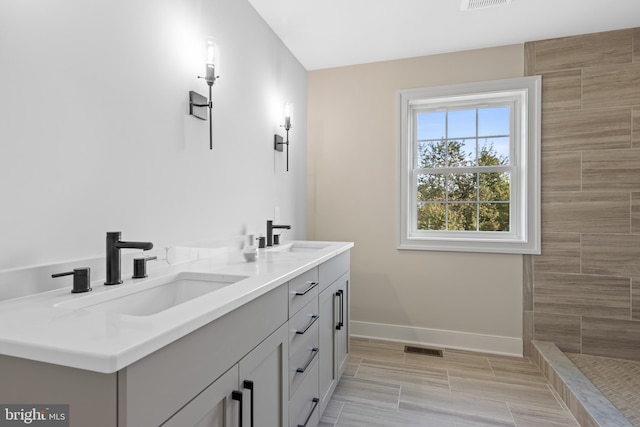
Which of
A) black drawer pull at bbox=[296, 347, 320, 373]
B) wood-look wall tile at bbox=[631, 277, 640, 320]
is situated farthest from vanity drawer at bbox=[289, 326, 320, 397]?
wood-look wall tile at bbox=[631, 277, 640, 320]

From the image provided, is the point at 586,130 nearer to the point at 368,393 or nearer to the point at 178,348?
the point at 368,393

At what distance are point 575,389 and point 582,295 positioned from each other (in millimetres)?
884

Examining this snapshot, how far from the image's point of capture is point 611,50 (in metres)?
2.53

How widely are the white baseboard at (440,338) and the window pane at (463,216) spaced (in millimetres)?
884

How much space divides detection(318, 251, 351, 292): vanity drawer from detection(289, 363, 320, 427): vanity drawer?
1.38 feet

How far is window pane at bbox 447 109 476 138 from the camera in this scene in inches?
116

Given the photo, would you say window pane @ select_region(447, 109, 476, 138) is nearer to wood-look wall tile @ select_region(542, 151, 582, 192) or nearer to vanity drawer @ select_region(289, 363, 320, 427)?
wood-look wall tile @ select_region(542, 151, 582, 192)

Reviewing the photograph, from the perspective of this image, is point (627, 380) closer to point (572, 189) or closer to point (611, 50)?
point (572, 189)

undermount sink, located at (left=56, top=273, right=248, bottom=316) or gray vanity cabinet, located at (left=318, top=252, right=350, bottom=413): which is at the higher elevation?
undermount sink, located at (left=56, top=273, right=248, bottom=316)

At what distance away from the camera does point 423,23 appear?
8.11 ft

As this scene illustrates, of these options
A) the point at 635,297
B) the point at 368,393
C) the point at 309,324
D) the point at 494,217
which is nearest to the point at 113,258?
the point at 309,324

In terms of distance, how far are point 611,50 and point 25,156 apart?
3.52 meters

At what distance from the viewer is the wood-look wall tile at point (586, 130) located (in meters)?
2.50

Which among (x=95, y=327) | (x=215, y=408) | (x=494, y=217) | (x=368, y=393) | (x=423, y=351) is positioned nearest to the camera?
(x=95, y=327)
